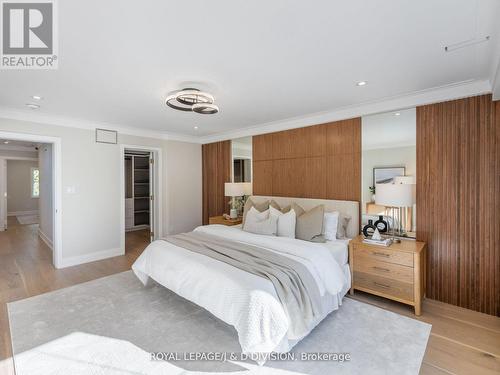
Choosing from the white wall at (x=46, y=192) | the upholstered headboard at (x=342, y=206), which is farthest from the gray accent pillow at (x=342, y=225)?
the white wall at (x=46, y=192)

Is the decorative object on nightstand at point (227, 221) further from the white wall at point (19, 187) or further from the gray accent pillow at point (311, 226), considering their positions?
the white wall at point (19, 187)

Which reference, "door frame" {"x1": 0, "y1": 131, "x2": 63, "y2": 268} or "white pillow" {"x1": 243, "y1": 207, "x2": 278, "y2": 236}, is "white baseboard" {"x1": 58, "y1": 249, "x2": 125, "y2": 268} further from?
"white pillow" {"x1": 243, "y1": 207, "x2": 278, "y2": 236}

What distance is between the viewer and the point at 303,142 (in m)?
4.17

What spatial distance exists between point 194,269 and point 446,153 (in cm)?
310

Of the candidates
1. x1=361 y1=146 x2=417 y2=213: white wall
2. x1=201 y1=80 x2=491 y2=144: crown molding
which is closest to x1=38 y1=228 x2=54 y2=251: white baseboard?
x1=201 y1=80 x2=491 y2=144: crown molding

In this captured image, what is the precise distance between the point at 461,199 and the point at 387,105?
142cm

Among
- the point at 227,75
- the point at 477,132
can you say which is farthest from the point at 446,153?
the point at 227,75

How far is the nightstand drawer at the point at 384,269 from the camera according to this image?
269cm

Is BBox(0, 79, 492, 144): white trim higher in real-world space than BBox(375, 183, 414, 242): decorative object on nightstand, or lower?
higher

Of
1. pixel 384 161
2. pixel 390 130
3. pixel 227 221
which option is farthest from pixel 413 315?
pixel 227 221

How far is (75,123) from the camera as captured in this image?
13.8 ft

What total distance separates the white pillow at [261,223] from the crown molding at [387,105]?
1.68 metres

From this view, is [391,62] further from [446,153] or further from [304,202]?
[304,202]

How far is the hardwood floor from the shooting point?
1.95 metres
